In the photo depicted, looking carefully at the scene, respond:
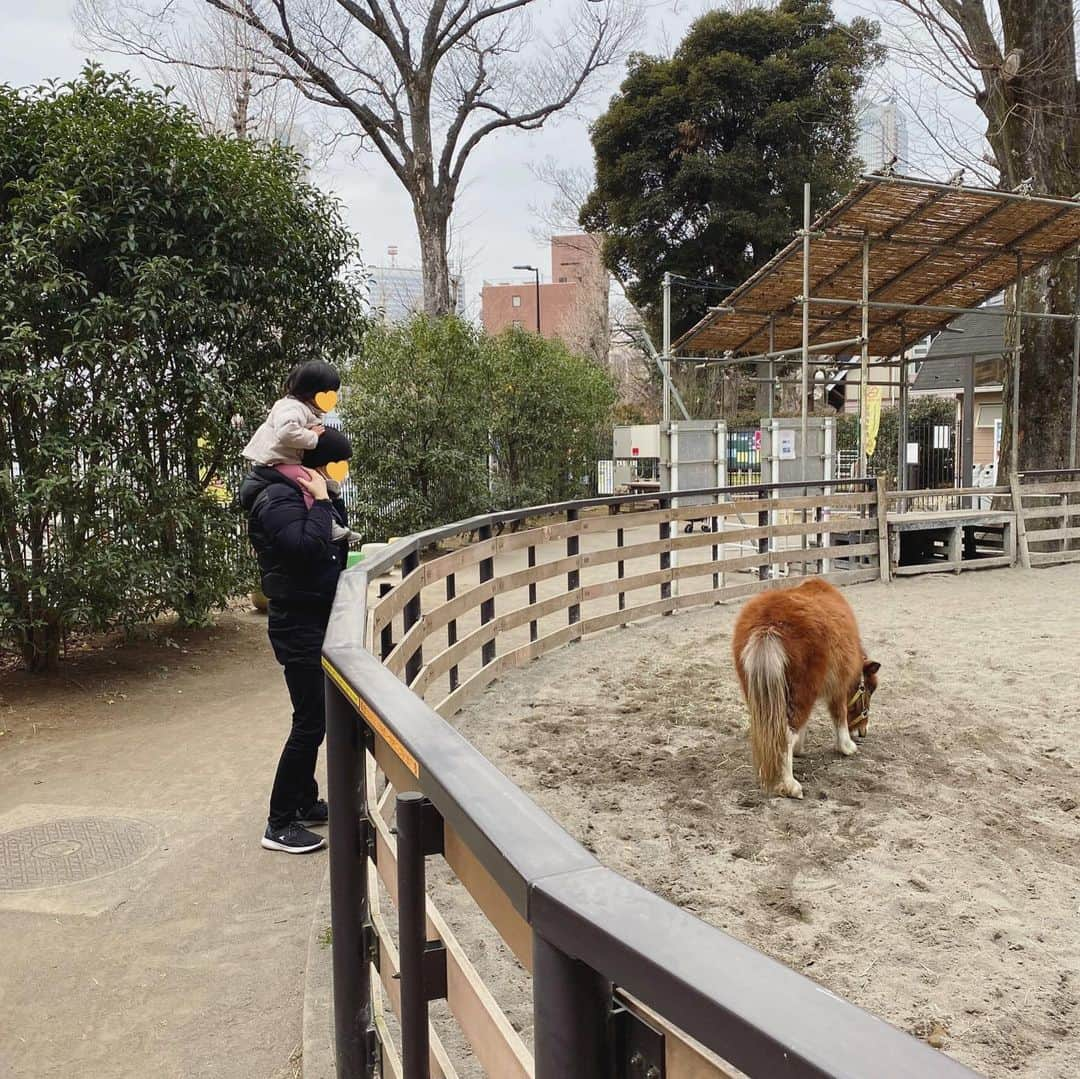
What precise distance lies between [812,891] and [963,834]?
94cm

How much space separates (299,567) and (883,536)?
8.80 m

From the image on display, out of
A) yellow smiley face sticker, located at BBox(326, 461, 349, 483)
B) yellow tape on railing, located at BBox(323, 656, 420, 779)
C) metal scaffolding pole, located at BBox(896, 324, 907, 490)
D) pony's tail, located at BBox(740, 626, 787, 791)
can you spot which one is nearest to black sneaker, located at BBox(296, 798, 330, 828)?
yellow smiley face sticker, located at BBox(326, 461, 349, 483)

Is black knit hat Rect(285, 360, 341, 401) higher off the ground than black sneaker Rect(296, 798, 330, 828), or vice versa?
black knit hat Rect(285, 360, 341, 401)

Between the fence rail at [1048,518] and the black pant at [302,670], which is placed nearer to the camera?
the black pant at [302,670]

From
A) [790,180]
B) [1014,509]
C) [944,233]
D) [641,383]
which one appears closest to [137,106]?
[944,233]

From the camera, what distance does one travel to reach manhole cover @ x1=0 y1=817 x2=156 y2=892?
399cm

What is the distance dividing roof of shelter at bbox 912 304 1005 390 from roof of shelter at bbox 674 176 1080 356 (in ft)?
13.2

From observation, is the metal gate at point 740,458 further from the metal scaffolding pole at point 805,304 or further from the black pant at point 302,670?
the black pant at point 302,670

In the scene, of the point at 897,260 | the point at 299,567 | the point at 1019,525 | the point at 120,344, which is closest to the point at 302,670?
the point at 299,567

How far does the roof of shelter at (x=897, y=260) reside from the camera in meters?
11.0

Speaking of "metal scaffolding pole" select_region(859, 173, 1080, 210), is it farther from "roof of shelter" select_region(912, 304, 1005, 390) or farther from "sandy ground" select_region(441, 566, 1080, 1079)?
"roof of shelter" select_region(912, 304, 1005, 390)

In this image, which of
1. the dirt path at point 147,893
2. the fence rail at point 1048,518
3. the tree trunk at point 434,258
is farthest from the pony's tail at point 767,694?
the tree trunk at point 434,258

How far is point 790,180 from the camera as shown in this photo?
2344 cm

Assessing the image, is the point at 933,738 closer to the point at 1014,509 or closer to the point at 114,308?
the point at 114,308
